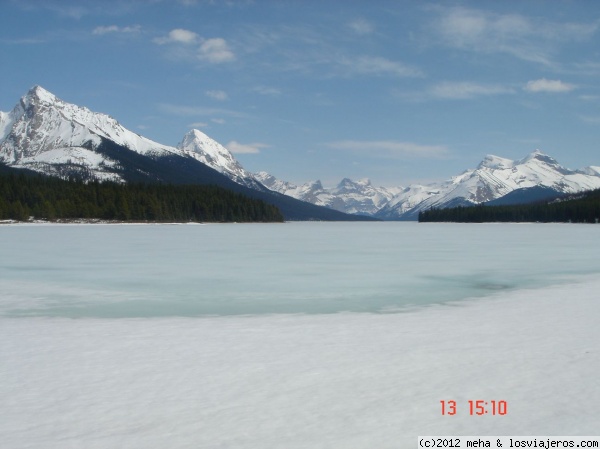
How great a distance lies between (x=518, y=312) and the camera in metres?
12.6

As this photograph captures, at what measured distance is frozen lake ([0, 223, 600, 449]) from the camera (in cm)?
579

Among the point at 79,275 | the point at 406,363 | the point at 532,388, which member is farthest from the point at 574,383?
the point at 79,275

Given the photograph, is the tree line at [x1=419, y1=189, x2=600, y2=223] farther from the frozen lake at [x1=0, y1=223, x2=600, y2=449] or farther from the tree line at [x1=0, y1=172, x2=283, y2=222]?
the frozen lake at [x1=0, y1=223, x2=600, y2=449]

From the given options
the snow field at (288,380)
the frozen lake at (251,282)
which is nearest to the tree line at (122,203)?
the frozen lake at (251,282)

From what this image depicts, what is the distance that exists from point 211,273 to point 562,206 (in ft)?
538

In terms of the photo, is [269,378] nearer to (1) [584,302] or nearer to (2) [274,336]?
(2) [274,336]

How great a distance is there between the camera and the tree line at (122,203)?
118 m

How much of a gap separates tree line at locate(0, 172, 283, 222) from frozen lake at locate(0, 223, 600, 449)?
359ft
